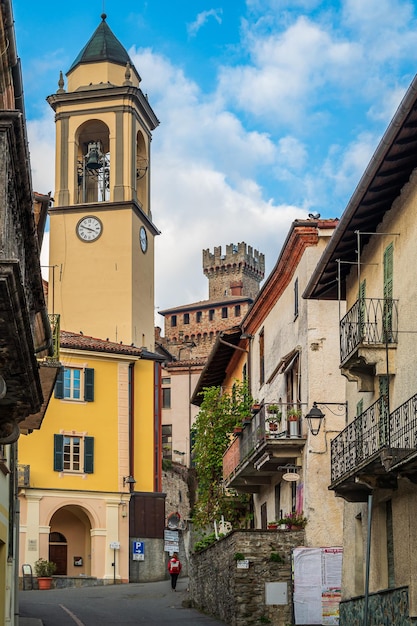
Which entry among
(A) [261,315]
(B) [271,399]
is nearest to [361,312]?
(B) [271,399]

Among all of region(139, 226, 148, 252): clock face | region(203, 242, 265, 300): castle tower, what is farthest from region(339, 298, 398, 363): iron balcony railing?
A: region(203, 242, 265, 300): castle tower

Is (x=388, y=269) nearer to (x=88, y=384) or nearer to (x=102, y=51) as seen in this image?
(x=88, y=384)

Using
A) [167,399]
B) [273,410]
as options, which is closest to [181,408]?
[167,399]

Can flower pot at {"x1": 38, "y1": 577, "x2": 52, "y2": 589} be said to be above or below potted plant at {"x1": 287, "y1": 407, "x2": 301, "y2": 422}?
below

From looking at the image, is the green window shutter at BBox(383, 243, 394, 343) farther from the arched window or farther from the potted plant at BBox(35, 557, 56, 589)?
the arched window

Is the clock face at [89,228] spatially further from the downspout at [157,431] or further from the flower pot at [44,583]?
the flower pot at [44,583]

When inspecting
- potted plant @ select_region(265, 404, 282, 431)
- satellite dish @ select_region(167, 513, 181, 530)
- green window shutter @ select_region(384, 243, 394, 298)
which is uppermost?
green window shutter @ select_region(384, 243, 394, 298)

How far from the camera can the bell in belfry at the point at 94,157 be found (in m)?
62.9

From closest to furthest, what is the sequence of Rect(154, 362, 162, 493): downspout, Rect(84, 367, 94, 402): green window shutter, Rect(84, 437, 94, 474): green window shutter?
Rect(84, 437, 94, 474): green window shutter, Rect(84, 367, 94, 402): green window shutter, Rect(154, 362, 162, 493): downspout

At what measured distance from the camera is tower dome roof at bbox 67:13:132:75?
65.0 m

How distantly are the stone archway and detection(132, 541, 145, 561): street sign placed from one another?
6.57 ft

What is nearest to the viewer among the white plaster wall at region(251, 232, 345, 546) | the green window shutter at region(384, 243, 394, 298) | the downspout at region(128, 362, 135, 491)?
the green window shutter at region(384, 243, 394, 298)

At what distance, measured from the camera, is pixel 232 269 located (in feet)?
447

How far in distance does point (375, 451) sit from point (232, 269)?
385ft
